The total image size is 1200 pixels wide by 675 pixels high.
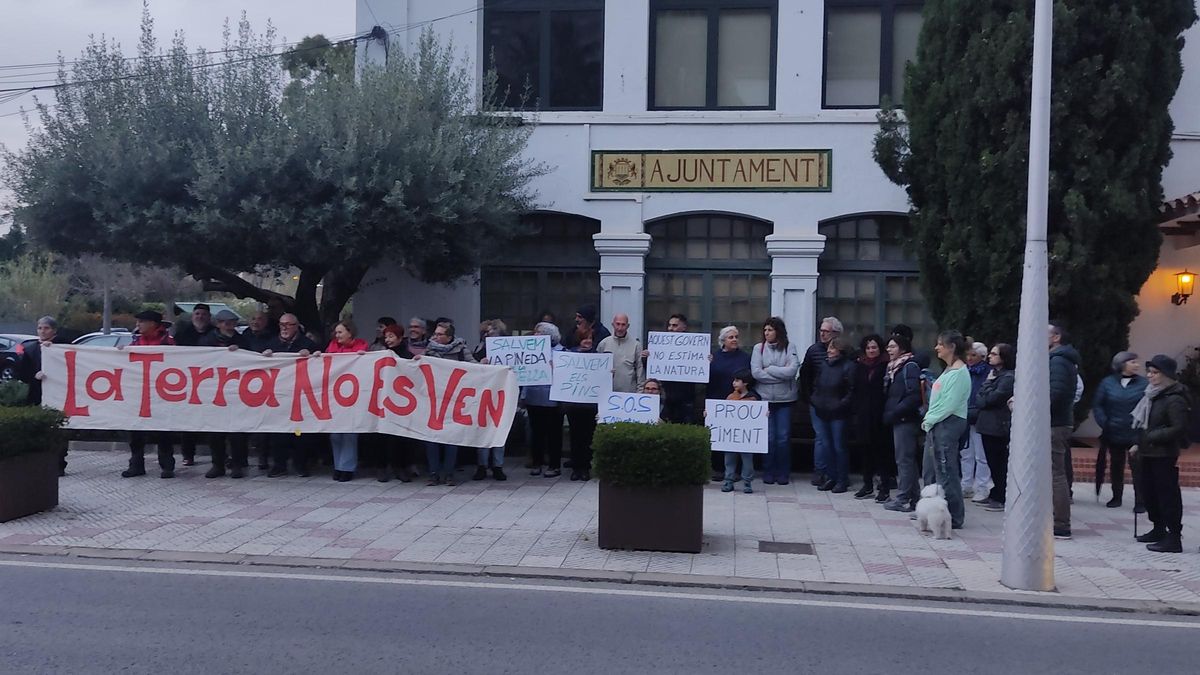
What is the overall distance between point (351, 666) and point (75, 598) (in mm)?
2479

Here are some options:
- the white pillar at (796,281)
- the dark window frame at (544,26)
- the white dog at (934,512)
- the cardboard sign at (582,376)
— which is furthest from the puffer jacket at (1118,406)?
the dark window frame at (544,26)

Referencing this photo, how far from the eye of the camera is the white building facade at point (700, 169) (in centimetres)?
1507

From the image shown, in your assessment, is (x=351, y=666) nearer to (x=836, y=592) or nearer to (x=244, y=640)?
(x=244, y=640)

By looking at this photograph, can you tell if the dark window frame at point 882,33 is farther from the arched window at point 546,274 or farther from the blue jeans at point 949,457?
the blue jeans at point 949,457

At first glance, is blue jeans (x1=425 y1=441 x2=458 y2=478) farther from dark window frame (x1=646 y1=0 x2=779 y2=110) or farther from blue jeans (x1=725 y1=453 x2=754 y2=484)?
dark window frame (x1=646 y1=0 x2=779 y2=110)

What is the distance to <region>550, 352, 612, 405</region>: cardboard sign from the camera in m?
11.8

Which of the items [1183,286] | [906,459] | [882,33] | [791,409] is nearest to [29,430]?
[791,409]

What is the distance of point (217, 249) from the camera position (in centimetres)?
1238

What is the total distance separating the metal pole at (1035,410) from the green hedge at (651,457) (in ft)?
7.64

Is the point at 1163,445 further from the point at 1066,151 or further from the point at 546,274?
the point at 546,274

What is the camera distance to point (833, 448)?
11.7m

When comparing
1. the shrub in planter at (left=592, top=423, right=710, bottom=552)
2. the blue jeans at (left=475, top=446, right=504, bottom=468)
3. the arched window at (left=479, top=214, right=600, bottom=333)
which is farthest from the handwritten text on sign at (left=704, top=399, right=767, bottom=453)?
the arched window at (left=479, top=214, right=600, bottom=333)

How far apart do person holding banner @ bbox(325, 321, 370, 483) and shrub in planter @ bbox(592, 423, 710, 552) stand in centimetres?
405

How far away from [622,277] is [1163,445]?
26.0 feet
